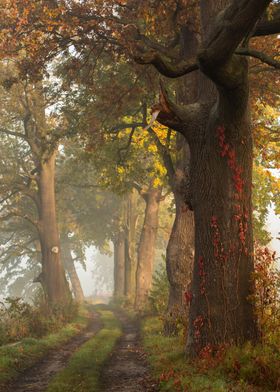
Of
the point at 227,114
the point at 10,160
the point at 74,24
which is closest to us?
the point at 227,114

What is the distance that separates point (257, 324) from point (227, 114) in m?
4.18

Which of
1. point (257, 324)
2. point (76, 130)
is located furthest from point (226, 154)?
point (76, 130)

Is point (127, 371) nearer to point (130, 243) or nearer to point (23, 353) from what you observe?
point (23, 353)

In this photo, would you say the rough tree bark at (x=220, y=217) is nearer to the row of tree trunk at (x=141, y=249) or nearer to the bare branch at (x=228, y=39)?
the bare branch at (x=228, y=39)

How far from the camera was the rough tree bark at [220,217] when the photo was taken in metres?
8.86

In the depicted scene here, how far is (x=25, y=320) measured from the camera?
17.9 m

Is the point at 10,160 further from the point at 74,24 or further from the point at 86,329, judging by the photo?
the point at 74,24

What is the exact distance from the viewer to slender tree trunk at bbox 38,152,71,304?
87.0 feet

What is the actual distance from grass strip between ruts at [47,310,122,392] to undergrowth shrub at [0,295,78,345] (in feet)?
8.82

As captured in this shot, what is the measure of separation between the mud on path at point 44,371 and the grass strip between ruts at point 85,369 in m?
0.25

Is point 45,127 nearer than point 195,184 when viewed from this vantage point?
No

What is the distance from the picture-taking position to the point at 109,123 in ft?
64.7

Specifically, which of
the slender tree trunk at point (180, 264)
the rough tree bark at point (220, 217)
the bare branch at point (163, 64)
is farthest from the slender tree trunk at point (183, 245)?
the bare branch at point (163, 64)

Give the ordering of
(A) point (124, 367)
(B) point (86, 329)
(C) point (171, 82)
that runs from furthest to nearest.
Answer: (B) point (86, 329) → (C) point (171, 82) → (A) point (124, 367)
